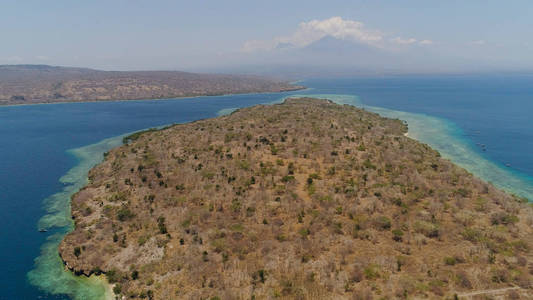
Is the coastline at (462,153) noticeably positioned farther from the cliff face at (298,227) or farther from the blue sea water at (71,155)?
the cliff face at (298,227)

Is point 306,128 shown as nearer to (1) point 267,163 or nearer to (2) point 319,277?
(1) point 267,163

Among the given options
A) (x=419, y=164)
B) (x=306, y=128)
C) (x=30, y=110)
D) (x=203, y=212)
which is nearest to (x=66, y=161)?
(x=203, y=212)

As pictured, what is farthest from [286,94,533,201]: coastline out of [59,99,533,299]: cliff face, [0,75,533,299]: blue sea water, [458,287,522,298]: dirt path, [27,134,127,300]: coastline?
[27,134,127,300]: coastline

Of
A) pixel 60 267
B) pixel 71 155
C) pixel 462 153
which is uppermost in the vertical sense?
pixel 462 153

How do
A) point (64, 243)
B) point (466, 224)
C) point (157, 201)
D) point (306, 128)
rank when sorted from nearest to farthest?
point (466, 224) → point (64, 243) → point (157, 201) → point (306, 128)

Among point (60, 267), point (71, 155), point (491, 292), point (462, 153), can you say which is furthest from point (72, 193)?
point (462, 153)

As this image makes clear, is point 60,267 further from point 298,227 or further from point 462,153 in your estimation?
point 462,153
